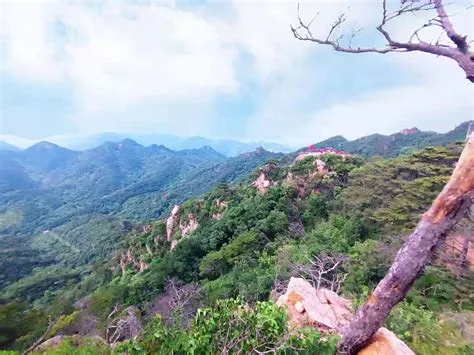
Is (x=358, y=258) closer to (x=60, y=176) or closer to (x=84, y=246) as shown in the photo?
(x=84, y=246)

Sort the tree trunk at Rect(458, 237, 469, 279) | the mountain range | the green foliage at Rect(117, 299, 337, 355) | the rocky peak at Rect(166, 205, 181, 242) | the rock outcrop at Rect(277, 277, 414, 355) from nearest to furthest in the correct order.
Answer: the green foliage at Rect(117, 299, 337, 355), the rock outcrop at Rect(277, 277, 414, 355), the tree trunk at Rect(458, 237, 469, 279), the rocky peak at Rect(166, 205, 181, 242), the mountain range

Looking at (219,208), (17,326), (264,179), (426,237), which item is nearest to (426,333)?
(426,237)

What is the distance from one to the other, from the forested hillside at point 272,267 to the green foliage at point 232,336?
0.01m

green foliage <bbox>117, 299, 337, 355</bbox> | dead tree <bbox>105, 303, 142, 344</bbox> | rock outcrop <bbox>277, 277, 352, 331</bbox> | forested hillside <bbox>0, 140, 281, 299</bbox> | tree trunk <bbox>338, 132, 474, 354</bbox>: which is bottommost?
forested hillside <bbox>0, 140, 281, 299</bbox>

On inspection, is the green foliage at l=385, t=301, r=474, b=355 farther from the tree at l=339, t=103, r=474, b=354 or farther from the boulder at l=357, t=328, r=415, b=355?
the tree at l=339, t=103, r=474, b=354

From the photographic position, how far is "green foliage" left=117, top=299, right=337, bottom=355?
11.6 ft

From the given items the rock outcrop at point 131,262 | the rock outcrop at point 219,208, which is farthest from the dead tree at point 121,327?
the rock outcrop at point 131,262

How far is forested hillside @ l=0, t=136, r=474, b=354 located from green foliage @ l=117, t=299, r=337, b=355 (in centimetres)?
1

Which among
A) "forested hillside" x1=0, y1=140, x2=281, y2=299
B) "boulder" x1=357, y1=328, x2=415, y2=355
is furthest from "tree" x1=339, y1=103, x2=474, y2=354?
"forested hillside" x1=0, y1=140, x2=281, y2=299

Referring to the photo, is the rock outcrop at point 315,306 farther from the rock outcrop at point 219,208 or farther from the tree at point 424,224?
the rock outcrop at point 219,208

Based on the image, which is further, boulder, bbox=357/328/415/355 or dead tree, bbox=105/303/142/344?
dead tree, bbox=105/303/142/344

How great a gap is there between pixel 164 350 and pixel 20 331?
51.5ft

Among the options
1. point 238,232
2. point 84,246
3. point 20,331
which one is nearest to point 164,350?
point 20,331

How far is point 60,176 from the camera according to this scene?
184 meters
